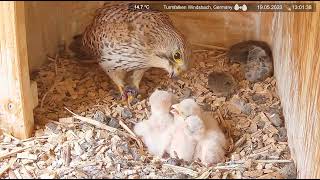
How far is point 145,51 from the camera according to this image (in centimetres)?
284

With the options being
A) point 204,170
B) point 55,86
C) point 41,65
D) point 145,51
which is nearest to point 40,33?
point 41,65

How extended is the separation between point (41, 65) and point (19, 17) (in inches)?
35.0

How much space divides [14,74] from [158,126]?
23.9 inches

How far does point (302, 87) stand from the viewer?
238cm

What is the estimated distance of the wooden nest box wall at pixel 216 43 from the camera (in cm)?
227

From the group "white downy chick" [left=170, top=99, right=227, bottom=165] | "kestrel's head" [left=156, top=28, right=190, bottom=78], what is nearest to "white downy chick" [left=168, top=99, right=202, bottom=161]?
"white downy chick" [left=170, top=99, right=227, bottom=165]

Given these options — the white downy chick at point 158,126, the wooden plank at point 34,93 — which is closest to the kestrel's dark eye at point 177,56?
the white downy chick at point 158,126

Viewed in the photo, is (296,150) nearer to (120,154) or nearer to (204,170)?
(204,170)

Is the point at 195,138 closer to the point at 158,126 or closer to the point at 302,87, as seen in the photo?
the point at 158,126

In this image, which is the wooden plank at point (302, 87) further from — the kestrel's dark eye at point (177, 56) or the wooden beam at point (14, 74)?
the wooden beam at point (14, 74)

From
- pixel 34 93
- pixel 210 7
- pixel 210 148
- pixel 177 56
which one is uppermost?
pixel 210 7

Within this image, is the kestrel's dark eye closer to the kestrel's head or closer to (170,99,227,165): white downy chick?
the kestrel's head

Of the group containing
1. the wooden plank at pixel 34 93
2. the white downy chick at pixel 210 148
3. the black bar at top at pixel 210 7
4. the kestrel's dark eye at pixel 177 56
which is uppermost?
the black bar at top at pixel 210 7

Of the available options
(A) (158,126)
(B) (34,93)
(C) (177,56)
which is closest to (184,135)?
(A) (158,126)
